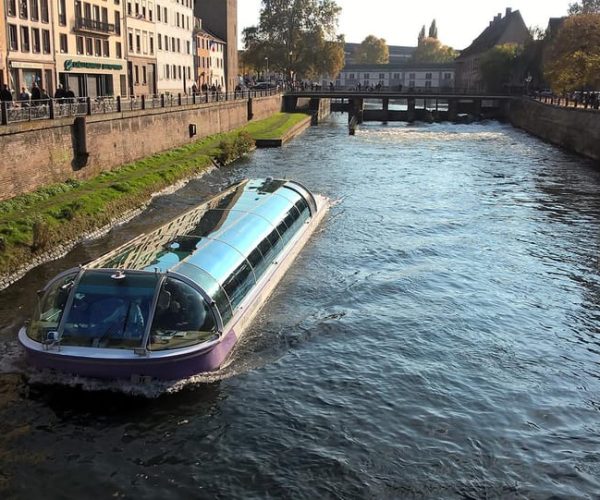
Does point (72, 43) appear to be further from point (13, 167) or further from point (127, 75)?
point (13, 167)

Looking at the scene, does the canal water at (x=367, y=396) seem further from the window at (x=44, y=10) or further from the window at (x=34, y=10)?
the window at (x=44, y=10)

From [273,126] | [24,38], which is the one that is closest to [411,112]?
[273,126]

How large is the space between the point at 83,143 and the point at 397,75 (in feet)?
520

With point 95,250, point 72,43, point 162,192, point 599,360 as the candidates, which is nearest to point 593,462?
point 599,360

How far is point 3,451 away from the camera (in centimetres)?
1030


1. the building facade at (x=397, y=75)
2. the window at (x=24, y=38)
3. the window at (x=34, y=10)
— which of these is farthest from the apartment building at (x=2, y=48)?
the building facade at (x=397, y=75)

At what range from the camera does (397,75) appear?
178 meters

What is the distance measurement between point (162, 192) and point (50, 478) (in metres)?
20.6

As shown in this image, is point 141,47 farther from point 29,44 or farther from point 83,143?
point 83,143

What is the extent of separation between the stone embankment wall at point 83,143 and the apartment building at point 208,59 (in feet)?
137

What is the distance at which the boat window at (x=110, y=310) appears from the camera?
11.7 metres

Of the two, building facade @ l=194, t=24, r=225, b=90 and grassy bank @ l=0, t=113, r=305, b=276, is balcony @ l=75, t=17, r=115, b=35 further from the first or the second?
building facade @ l=194, t=24, r=225, b=90

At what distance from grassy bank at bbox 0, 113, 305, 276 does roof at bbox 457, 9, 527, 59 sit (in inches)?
3595

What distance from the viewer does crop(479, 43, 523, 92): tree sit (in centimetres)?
9725
